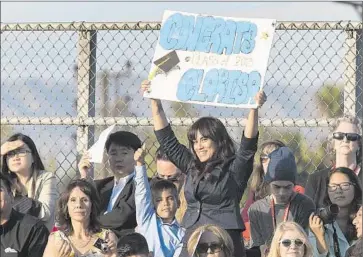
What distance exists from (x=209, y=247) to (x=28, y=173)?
1591 mm

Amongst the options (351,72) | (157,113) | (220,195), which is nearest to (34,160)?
(157,113)

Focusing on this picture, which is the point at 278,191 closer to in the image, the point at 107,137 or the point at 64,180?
the point at 107,137

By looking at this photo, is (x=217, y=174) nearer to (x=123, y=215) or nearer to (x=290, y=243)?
(x=290, y=243)

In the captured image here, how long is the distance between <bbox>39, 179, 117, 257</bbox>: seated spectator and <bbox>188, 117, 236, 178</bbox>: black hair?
72cm

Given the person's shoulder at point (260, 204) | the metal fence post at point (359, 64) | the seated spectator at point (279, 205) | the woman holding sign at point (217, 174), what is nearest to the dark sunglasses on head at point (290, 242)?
the woman holding sign at point (217, 174)

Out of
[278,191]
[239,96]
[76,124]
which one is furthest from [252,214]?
[76,124]

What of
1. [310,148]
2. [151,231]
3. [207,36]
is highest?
[207,36]

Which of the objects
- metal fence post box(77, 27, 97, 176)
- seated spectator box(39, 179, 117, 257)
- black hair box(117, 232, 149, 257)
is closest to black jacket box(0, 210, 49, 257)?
seated spectator box(39, 179, 117, 257)

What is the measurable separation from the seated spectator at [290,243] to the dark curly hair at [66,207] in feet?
3.77

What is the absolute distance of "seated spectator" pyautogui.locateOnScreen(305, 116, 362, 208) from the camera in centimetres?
797

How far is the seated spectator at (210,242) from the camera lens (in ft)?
23.7

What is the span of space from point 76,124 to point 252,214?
151 cm

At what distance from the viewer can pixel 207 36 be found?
25.4 feet

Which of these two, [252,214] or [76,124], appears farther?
[76,124]
